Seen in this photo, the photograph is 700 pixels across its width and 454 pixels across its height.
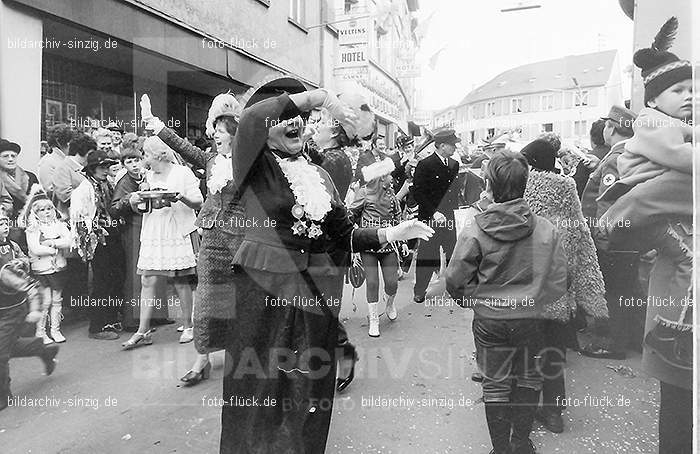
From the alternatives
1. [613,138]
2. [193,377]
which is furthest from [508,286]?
[193,377]

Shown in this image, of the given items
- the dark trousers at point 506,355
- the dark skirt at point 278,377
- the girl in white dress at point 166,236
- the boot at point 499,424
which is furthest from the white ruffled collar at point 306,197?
the girl in white dress at point 166,236

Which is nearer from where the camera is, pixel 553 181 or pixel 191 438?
pixel 191 438

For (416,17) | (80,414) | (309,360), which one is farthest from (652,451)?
(80,414)

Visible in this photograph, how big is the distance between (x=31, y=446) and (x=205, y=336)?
92 centimetres

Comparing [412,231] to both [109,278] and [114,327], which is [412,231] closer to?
[114,327]

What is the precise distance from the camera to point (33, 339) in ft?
10.5

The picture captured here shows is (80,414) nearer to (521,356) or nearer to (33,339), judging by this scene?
(33,339)

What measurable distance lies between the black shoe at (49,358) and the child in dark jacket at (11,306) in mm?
35

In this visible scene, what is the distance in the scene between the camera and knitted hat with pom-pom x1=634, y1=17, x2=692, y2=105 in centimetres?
202

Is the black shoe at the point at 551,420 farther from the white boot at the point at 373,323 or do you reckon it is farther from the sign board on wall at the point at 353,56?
the sign board on wall at the point at 353,56

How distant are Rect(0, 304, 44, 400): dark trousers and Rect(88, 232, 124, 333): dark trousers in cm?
107

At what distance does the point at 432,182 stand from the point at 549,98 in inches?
64.7

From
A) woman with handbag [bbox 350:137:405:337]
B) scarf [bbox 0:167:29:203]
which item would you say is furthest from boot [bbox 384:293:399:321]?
scarf [bbox 0:167:29:203]

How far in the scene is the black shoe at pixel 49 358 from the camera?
3252 mm
